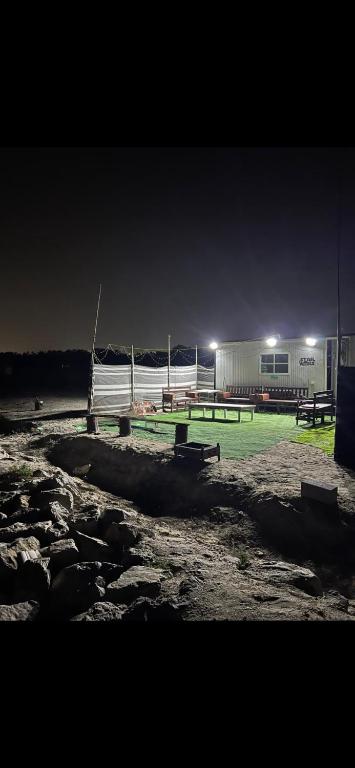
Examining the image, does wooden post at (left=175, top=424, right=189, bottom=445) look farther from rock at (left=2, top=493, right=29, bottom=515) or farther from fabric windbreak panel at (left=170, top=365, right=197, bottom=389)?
fabric windbreak panel at (left=170, top=365, right=197, bottom=389)

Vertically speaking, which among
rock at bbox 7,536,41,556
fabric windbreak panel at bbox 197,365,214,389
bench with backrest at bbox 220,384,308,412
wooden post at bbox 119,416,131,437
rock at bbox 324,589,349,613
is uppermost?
fabric windbreak panel at bbox 197,365,214,389

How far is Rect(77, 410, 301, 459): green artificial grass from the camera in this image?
917 cm

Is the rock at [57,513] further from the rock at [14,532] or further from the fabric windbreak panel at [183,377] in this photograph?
the fabric windbreak panel at [183,377]

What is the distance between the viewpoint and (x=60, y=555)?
4.58 metres

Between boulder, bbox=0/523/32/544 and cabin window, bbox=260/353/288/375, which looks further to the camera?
cabin window, bbox=260/353/288/375

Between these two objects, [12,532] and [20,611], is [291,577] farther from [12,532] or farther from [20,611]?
[12,532]

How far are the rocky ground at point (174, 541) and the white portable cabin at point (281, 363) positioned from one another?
7.74 meters

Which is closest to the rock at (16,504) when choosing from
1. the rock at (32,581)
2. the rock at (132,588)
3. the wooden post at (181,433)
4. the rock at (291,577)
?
the rock at (32,581)

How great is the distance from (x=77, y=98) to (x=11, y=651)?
9.42 ft

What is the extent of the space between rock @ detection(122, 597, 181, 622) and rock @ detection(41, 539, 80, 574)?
1563 millimetres

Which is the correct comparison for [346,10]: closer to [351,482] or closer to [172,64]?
[172,64]

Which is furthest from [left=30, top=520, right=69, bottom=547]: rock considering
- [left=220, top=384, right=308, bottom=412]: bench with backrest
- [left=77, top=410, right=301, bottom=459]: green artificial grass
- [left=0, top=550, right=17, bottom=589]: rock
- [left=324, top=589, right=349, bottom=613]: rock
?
[left=220, top=384, right=308, bottom=412]: bench with backrest

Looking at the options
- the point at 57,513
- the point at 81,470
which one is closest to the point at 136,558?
the point at 57,513

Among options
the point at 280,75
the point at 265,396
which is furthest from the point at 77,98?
the point at 265,396
